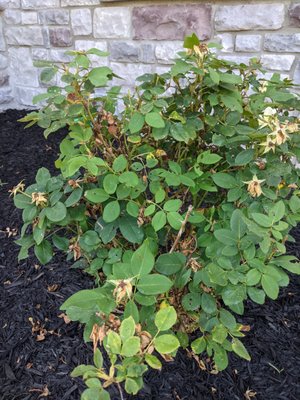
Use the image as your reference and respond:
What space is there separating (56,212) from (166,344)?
1.53 ft

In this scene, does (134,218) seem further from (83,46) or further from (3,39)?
(3,39)

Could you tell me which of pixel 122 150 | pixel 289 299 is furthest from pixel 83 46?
pixel 289 299

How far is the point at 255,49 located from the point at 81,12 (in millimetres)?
1472

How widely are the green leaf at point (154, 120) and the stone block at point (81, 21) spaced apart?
96.9 inches

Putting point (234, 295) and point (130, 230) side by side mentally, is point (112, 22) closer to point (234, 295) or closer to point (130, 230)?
point (130, 230)

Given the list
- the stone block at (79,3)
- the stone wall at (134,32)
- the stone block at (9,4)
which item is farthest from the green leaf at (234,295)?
the stone block at (9,4)

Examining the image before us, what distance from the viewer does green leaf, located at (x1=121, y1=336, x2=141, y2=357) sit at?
62 cm

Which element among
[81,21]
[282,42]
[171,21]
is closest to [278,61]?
[282,42]

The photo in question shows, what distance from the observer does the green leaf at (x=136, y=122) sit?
3.05 ft

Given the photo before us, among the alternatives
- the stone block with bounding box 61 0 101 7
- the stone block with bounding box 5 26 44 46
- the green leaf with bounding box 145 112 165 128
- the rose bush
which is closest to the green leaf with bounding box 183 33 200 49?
the rose bush

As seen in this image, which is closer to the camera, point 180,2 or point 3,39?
point 180,2

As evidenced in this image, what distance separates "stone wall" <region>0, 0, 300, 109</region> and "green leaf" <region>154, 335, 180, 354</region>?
221 cm

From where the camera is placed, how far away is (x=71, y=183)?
3.26 ft

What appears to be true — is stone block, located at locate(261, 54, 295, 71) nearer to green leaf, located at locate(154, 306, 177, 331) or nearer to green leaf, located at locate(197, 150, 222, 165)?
green leaf, located at locate(197, 150, 222, 165)
